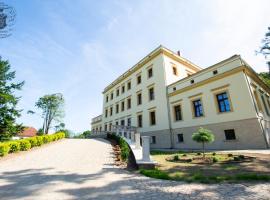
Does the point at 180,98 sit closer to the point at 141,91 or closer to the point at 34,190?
the point at 141,91

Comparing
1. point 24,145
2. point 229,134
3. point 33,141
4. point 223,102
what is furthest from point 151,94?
point 24,145

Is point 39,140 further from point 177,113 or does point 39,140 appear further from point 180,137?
point 177,113

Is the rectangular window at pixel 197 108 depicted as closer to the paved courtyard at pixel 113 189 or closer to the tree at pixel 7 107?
the paved courtyard at pixel 113 189

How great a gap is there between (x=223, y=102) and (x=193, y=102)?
9.83 feet

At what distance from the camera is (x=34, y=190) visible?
4449 mm

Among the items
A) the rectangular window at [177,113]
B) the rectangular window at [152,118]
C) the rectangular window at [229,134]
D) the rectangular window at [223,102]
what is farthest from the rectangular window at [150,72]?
the rectangular window at [229,134]

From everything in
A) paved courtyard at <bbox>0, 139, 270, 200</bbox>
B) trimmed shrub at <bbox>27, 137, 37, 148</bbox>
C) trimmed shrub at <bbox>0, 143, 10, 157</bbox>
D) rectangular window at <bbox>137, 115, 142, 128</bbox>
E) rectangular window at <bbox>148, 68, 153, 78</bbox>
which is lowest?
paved courtyard at <bbox>0, 139, 270, 200</bbox>

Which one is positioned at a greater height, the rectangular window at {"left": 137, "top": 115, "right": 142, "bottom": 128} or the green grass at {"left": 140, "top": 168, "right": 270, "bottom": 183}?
the rectangular window at {"left": 137, "top": 115, "right": 142, "bottom": 128}

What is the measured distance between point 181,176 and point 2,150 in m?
10.7

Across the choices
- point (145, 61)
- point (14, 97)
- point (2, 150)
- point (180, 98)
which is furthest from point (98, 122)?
point (2, 150)

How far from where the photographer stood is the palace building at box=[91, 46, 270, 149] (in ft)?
41.9

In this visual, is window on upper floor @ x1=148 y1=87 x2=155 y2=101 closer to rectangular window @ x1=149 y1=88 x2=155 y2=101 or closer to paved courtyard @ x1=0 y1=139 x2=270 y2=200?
rectangular window @ x1=149 y1=88 x2=155 y2=101

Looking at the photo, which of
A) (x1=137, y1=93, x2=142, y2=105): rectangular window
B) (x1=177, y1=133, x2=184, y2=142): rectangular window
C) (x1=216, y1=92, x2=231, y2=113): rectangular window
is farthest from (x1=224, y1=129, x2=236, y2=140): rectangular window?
(x1=137, y1=93, x2=142, y2=105): rectangular window

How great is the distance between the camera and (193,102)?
16.7 metres
